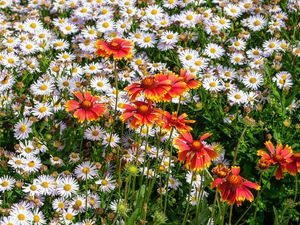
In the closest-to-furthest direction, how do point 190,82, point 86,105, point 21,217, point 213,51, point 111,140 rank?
point 190,82 < point 86,105 < point 21,217 < point 111,140 < point 213,51

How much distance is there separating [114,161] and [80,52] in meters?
1.08

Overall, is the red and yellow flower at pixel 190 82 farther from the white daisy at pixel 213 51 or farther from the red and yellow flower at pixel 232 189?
the white daisy at pixel 213 51

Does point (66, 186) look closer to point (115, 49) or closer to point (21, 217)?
point (21, 217)

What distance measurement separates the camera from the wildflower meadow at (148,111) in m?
2.73

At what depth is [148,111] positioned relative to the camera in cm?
252

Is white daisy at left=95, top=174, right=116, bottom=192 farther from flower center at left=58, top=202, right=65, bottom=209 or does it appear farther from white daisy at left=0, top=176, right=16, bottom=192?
white daisy at left=0, top=176, right=16, bottom=192

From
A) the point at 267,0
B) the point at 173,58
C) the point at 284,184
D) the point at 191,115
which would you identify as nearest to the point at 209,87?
the point at 191,115

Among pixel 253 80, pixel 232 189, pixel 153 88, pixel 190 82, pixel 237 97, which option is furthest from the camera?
pixel 253 80

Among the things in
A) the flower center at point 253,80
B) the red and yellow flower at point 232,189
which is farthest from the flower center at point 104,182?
the flower center at point 253,80

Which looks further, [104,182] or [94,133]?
[94,133]

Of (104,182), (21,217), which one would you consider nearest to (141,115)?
(104,182)

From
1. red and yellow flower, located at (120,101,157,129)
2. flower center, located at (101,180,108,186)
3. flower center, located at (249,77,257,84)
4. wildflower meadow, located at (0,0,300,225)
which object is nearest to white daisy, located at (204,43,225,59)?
wildflower meadow, located at (0,0,300,225)

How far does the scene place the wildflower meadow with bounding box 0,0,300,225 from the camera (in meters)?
2.73

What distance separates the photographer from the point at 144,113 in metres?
2.52
